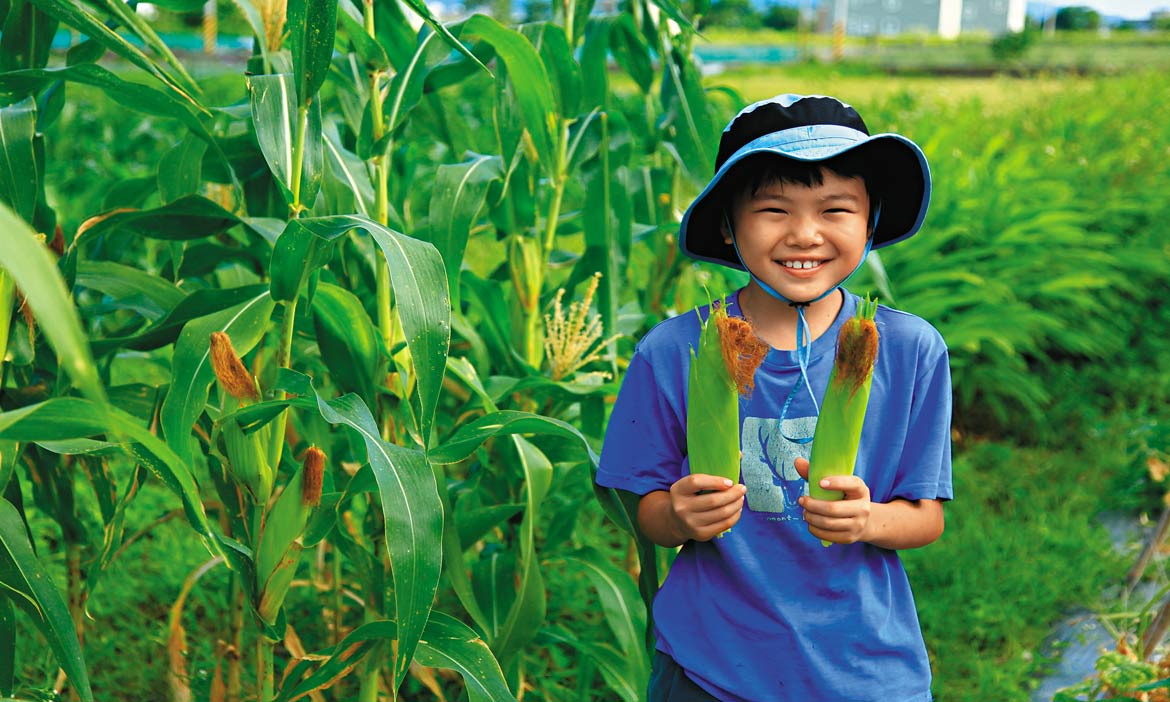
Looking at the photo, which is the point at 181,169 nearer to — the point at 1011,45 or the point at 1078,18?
the point at 1011,45

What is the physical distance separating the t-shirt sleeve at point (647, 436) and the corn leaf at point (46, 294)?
799 mm

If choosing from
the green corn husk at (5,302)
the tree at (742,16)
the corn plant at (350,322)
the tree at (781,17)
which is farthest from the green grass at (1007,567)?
the tree at (781,17)

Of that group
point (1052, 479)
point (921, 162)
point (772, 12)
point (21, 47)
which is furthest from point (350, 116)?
→ point (772, 12)

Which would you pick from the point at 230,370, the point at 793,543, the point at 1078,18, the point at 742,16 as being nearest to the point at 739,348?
the point at 793,543

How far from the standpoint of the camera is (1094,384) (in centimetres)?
435

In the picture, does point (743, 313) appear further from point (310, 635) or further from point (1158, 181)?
point (1158, 181)

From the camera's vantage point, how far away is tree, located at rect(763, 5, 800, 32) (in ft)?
163

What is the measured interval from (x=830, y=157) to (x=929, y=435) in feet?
1.23

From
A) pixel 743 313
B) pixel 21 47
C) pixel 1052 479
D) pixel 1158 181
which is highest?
pixel 21 47

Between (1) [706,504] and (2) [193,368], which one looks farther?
(2) [193,368]

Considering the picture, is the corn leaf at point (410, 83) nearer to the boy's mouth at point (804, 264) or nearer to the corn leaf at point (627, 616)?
the boy's mouth at point (804, 264)

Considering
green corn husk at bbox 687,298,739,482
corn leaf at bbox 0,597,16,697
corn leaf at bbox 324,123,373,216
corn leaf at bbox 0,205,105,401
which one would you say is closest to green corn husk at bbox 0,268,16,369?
corn leaf at bbox 0,597,16,697

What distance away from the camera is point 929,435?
4.58ft

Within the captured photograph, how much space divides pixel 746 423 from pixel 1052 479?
268 cm
